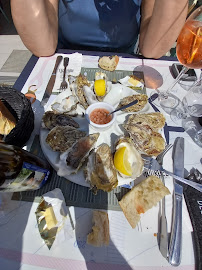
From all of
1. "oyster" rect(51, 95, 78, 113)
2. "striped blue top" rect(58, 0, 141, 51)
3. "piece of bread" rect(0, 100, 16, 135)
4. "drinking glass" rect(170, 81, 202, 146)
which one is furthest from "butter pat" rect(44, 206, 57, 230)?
"striped blue top" rect(58, 0, 141, 51)

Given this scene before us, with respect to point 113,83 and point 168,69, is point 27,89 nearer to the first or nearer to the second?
point 113,83

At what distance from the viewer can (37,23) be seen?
3.26 feet

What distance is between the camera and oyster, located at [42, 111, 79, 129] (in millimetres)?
805

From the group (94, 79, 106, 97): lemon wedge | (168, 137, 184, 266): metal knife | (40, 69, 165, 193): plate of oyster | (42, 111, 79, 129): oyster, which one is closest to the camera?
(168, 137, 184, 266): metal knife

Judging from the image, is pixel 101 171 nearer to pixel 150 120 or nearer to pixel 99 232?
pixel 99 232

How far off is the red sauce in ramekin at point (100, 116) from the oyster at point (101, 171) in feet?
0.55

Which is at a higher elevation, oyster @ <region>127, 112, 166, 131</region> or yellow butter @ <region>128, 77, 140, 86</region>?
yellow butter @ <region>128, 77, 140, 86</region>

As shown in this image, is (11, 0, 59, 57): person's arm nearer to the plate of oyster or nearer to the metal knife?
the plate of oyster

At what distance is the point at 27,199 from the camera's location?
2.25 ft

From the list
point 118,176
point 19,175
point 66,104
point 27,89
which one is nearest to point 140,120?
point 118,176

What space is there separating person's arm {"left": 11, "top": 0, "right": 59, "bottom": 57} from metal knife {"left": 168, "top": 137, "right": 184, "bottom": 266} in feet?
3.43

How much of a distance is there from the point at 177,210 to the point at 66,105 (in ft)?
2.37

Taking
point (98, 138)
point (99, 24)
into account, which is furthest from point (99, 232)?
point (99, 24)

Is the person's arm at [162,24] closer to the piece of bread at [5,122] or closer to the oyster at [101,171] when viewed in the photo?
the oyster at [101,171]
